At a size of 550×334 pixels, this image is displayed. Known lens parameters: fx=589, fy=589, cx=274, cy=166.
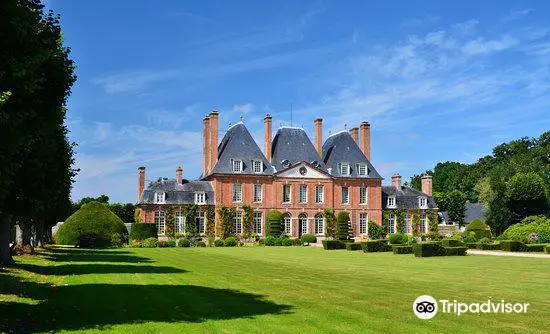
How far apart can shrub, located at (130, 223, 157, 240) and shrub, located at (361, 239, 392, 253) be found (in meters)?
19.1

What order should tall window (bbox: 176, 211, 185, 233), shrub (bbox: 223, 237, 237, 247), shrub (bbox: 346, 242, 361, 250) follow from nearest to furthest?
shrub (bbox: 346, 242, 361, 250), shrub (bbox: 223, 237, 237, 247), tall window (bbox: 176, 211, 185, 233)

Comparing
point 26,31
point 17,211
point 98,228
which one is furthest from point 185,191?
point 26,31

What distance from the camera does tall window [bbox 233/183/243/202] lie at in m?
54.9

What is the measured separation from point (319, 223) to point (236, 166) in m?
9.88

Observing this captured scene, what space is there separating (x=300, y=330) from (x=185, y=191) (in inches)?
1819

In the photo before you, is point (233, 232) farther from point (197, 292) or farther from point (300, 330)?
point (300, 330)

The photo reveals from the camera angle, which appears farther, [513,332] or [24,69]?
[24,69]

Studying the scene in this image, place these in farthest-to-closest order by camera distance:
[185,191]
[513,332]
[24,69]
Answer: [185,191]
[24,69]
[513,332]

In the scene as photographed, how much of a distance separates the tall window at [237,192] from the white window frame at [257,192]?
116 centimetres

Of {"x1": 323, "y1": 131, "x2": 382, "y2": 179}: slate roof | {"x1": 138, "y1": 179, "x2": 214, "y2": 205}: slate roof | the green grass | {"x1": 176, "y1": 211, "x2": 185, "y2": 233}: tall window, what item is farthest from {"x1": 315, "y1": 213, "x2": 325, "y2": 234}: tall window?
the green grass

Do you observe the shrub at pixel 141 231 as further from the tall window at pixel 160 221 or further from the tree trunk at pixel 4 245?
the tree trunk at pixel 4 245

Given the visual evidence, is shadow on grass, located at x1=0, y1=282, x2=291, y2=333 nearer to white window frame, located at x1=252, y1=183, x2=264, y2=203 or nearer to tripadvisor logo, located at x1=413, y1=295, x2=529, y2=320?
tripadvisor logo, located at x1=413, y1=295, x2=529, y2=320

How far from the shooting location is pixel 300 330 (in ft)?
29.1

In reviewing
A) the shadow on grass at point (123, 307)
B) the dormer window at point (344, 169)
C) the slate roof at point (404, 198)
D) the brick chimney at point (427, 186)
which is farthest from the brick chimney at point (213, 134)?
the shadow on grass at point (123, 307)
